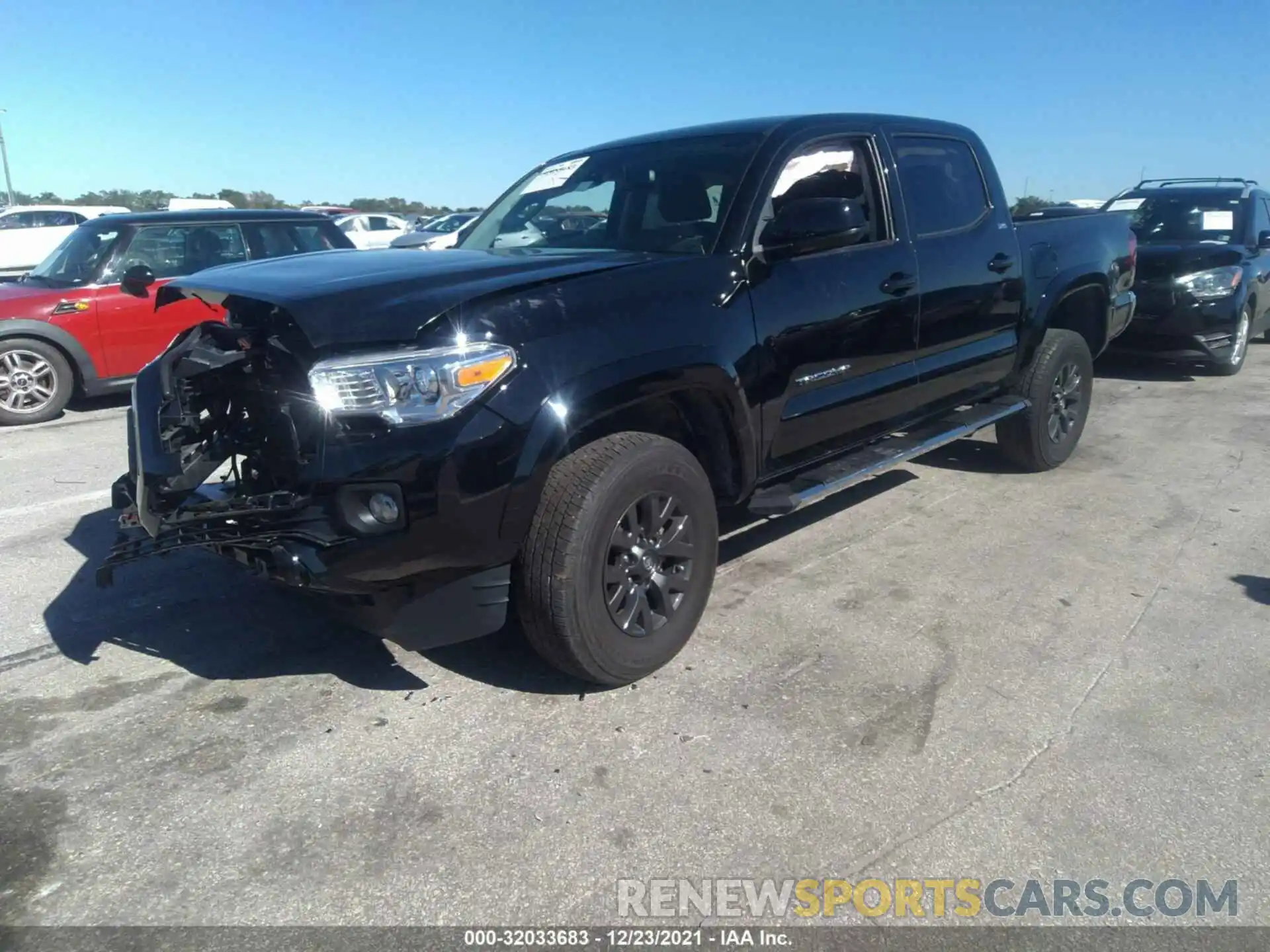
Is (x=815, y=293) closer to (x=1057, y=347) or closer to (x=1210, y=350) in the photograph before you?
(x=1057, y=347)

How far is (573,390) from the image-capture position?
297 centimetres

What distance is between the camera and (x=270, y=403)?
298cm

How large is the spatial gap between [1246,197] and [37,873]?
453 inches

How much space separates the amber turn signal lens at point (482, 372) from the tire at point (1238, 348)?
873cm

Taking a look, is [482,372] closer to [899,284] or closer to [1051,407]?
[899,284]

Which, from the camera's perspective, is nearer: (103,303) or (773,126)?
(773,126)

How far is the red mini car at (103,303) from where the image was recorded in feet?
25.5

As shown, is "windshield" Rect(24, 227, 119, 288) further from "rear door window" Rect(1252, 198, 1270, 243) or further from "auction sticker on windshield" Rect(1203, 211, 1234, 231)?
"rear door window" Rect(1252, 198, 1270, 243)

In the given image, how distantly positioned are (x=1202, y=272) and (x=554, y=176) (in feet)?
23.2

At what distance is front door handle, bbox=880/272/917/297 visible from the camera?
14.1 feet

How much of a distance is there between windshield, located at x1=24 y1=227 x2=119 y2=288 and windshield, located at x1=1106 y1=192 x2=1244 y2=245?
9.55m

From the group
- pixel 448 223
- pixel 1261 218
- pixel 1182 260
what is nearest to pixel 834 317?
pixel 1182 260

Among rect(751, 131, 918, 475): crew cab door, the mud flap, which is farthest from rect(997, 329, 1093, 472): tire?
the mud flap

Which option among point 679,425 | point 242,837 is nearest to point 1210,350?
point 679,425
